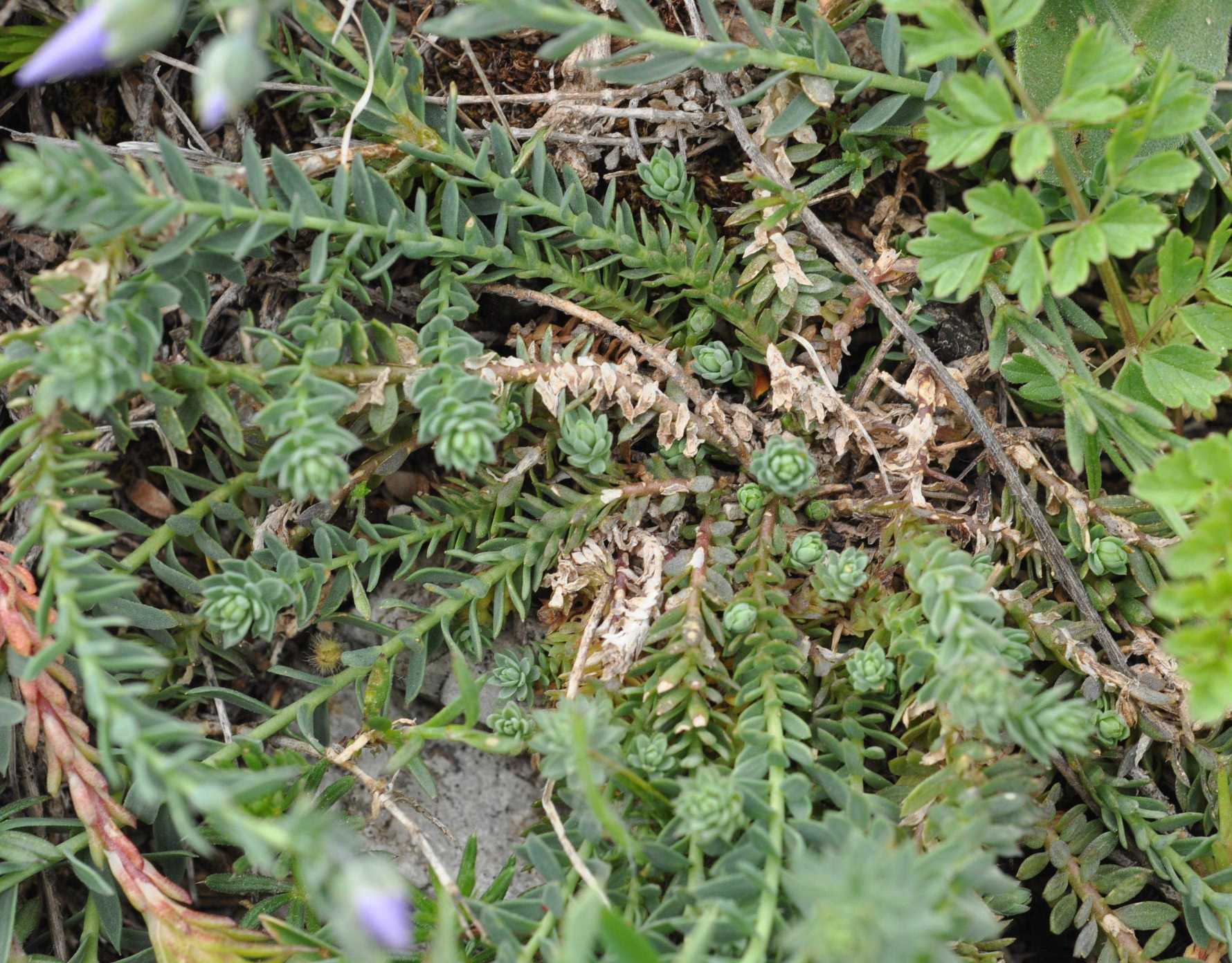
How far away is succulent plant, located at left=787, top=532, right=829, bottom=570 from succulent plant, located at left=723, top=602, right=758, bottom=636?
21 cm

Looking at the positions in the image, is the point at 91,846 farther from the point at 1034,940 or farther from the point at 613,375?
the point at 1034,940

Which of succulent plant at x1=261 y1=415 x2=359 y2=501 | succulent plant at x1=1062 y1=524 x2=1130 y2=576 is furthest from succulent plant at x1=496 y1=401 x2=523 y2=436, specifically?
succulent plant at x1=1062 y1=524 x2=1130 y2=576

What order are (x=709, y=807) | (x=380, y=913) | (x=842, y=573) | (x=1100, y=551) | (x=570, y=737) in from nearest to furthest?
(x=380, y=913) → (x=570, y=737) → (x=709, y=807) → (x=842, y=573) → (x=1100, y=551)

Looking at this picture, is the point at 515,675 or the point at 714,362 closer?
the point at 515,675

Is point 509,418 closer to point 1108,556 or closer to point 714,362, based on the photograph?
point 714,362

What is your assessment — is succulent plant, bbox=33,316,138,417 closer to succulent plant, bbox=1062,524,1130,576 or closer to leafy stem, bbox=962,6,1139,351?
leafy stem, bbox=962,6,1139,351

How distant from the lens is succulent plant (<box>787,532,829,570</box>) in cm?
261

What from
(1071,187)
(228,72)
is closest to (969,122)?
(1071,187)

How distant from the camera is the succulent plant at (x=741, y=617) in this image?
2.48 meters

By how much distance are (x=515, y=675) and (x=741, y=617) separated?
62 centimetres

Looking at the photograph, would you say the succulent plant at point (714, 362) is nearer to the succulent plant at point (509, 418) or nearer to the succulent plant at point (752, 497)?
the succulent plant at point (752, 497)

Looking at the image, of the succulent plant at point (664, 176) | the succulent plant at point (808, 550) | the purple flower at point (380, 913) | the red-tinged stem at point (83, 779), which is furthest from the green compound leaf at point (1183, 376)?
the red-tinged stem at point (83, 779)

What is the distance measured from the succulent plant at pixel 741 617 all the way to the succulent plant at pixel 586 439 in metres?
0.49

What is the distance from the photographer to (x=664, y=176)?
2781mm
